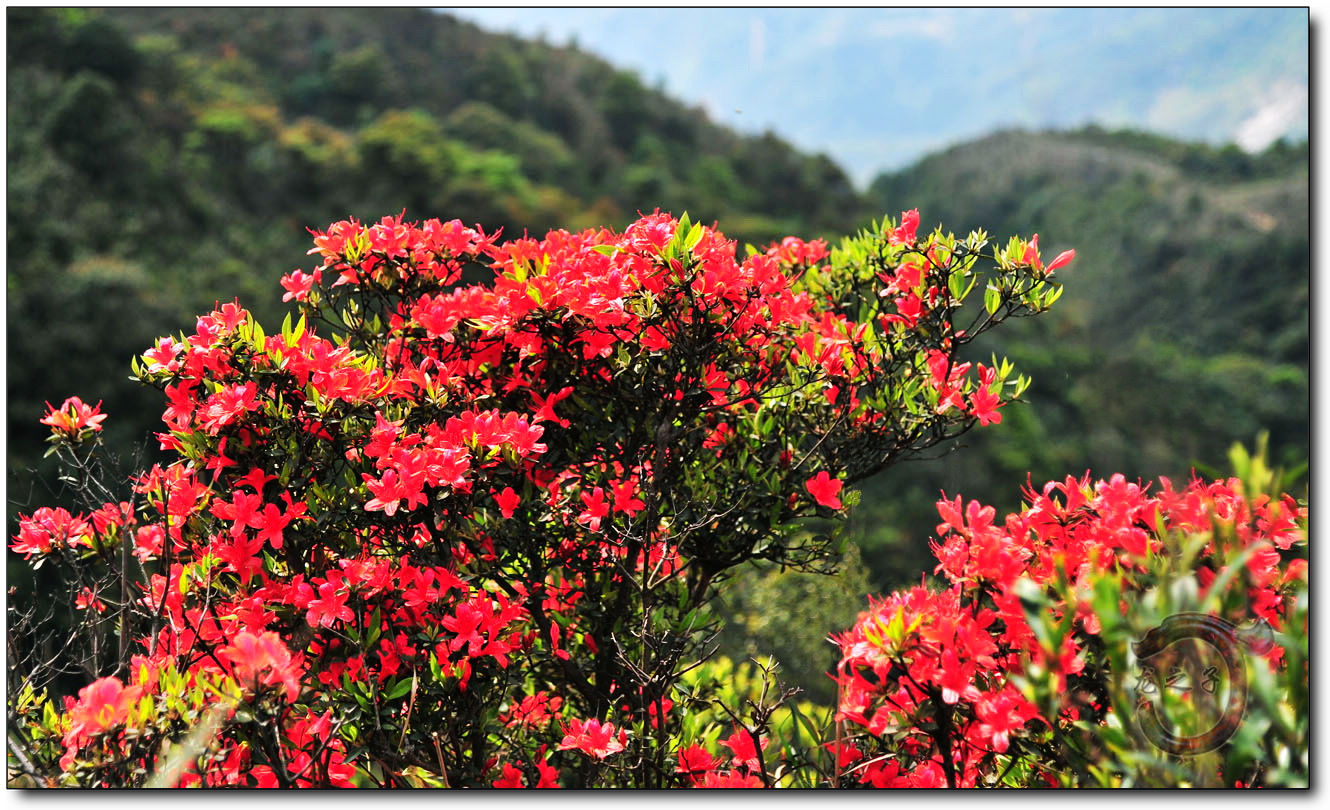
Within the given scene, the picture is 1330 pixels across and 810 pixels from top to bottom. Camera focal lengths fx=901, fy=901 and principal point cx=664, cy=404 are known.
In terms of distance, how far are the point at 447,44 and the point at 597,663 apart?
93.0ft

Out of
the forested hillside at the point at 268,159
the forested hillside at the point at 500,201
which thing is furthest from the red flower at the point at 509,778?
the forested hillside at the point at 500,201

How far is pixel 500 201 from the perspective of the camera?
68.1 feet

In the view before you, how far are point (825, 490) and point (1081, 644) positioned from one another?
2.28 feet

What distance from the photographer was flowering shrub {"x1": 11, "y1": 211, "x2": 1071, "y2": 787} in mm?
1796

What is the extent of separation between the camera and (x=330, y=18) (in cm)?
2692

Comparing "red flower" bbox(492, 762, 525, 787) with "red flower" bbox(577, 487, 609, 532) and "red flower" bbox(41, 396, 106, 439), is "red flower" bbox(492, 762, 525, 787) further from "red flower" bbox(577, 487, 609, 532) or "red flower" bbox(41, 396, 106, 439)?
"red flower" bbox(41, 396, 106, 439)

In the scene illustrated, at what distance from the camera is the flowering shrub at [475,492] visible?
1796 mm

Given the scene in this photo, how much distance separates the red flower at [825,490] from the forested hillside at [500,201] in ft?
37.7

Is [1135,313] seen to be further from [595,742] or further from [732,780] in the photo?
[595,742]

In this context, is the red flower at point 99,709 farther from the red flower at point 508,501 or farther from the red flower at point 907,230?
the red flower at point 907,230

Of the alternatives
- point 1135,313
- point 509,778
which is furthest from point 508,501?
point 1135,313

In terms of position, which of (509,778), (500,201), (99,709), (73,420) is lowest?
(509,778)

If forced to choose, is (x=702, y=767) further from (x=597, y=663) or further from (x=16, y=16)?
(x=16, y=16)

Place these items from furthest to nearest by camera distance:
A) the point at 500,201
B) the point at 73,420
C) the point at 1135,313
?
the point at 1135,313 → the point at 500,201 → the point at 73,420
